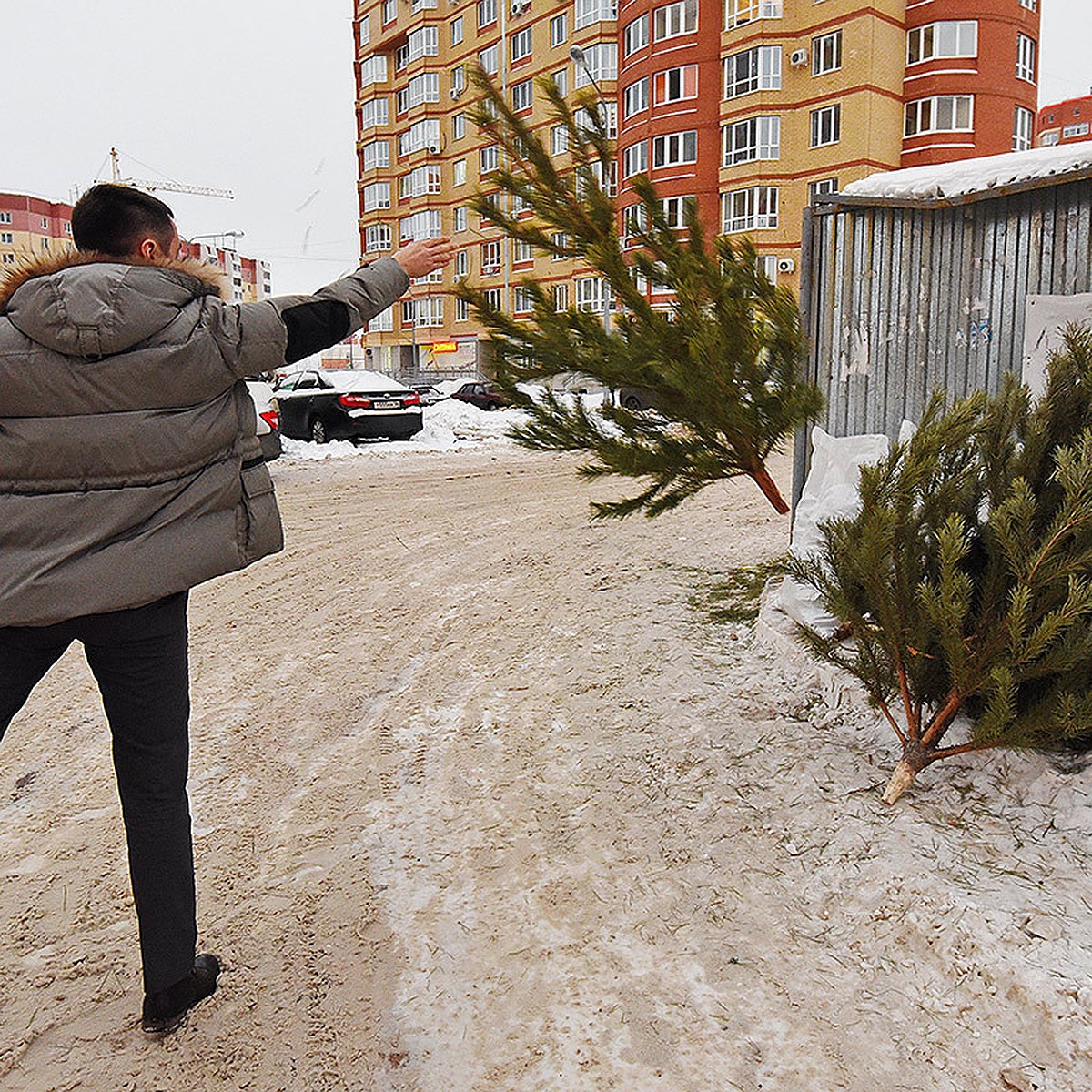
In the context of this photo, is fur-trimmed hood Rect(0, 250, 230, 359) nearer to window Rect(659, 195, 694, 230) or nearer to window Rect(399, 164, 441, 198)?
window Rect(659, 195, 694, 230)

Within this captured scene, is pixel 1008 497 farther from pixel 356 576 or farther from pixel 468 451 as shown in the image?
pixel 468 451

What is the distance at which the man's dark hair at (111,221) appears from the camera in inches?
95.6

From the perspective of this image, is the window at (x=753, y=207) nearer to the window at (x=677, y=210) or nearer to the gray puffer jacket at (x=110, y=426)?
the window at (x=677, y=210)

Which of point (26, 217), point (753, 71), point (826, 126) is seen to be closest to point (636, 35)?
point (753, 71)

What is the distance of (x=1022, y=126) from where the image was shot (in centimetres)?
3581

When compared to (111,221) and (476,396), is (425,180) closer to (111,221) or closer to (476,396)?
(476,396)

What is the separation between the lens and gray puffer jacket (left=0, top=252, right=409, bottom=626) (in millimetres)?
2211

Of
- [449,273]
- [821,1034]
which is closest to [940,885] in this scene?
[821,1034]

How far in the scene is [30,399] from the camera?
222 centimetres

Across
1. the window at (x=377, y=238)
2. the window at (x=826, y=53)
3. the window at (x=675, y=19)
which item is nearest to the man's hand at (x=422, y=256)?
the window at (x=826, y=53)

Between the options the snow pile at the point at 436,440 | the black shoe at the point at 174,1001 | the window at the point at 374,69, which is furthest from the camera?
the window at the point at 374,69

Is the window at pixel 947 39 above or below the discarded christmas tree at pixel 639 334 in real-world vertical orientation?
above

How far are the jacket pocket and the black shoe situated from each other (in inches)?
41.7

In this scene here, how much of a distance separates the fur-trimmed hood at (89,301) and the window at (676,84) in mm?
39977
